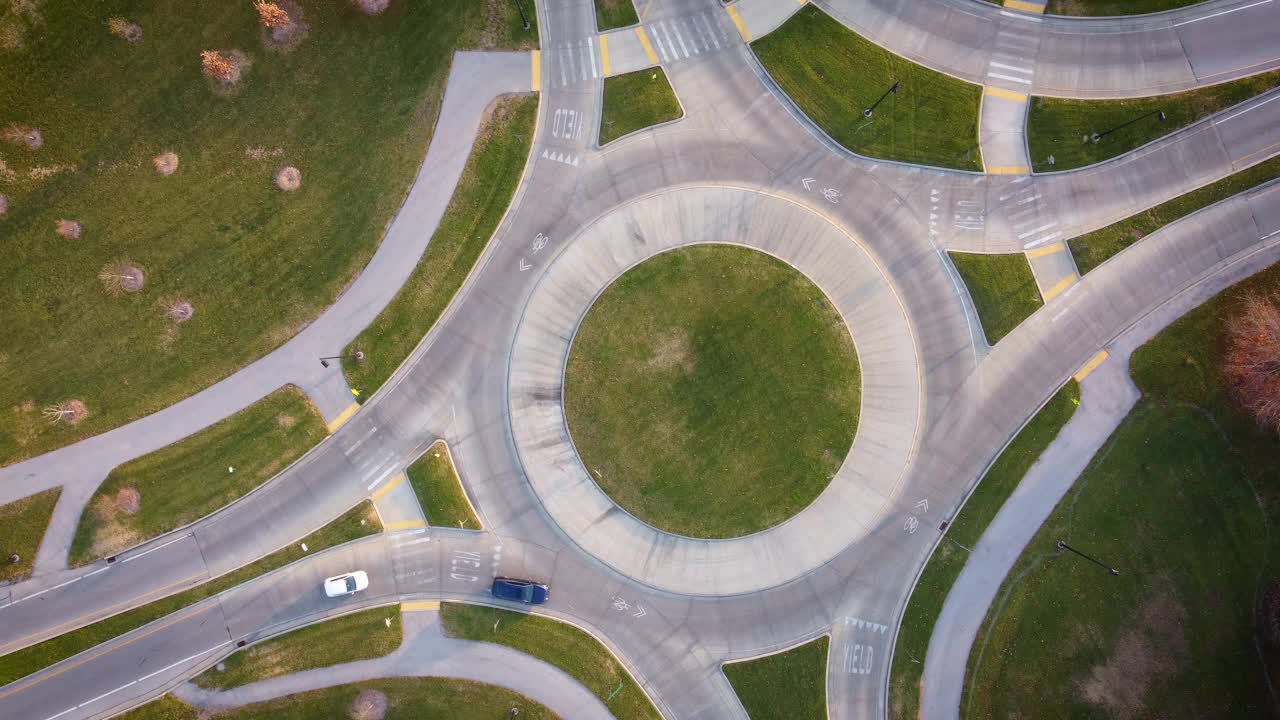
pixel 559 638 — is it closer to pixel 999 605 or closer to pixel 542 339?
pixel 542 339

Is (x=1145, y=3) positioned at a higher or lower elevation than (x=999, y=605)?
higher

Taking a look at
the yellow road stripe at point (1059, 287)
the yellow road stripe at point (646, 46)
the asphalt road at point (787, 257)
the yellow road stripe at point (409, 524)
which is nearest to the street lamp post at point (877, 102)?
the asphalt road at point (787, 257)

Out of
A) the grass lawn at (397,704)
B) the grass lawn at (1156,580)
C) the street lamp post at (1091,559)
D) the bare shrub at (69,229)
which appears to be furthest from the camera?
the street lamp post at (1091,559)

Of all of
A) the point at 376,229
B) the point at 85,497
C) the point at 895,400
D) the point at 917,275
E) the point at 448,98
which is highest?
the point at 448,98

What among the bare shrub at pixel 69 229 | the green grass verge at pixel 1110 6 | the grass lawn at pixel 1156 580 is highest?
the bare shrub at pixel 69 229

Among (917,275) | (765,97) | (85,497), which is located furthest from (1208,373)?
(85,497)

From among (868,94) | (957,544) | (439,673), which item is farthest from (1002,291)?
(439,673)

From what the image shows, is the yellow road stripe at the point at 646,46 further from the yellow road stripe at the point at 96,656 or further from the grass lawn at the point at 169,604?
the yellow road stripe at the point at 96,656
